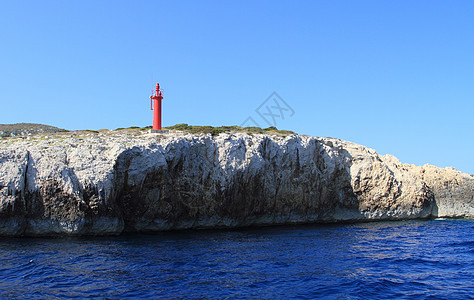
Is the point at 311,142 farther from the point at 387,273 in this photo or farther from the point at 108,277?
the point at 108,277

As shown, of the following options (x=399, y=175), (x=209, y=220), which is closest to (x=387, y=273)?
(x=209, y=220)

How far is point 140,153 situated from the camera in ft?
98.8

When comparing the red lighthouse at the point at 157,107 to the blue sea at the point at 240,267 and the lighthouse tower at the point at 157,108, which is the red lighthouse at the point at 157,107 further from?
the blue sea at the point at 240,267

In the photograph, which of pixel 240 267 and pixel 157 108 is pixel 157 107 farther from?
pixel 240 267

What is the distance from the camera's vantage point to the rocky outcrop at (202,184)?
27.4 meters

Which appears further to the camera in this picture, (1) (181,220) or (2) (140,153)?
(1) (181,220)

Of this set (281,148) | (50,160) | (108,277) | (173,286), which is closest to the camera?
(173,286)

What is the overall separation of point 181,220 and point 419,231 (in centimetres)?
2103

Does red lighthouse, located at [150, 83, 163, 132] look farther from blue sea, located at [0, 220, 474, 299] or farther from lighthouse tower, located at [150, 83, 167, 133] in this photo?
blue sea, located at [0, 220, 474, 299]

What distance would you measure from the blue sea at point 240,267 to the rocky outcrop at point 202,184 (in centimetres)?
256

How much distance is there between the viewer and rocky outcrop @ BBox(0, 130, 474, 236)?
90.0 feet

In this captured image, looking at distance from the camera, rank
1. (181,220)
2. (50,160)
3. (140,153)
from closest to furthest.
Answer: (50,160) → (140,153) → (181,220)

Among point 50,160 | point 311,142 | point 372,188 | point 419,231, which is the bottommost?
point 419,231

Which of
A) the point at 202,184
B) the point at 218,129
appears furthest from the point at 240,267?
the point at 218,129
